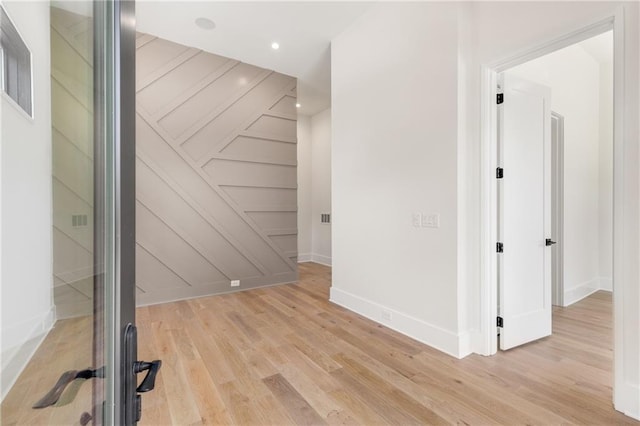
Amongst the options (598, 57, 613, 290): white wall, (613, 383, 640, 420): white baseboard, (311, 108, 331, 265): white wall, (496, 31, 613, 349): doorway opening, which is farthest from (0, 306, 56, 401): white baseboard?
(598, 57, 613, 290): white wall

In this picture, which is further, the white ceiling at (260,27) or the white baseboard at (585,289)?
the white baseboard at (585,289)

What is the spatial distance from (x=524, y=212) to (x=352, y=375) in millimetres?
2022

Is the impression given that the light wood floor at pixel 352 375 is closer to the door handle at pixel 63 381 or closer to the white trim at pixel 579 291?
the white trim at pixel 579 291

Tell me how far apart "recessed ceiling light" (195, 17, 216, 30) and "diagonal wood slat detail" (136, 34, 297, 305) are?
553mm

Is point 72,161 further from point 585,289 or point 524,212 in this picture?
point 585,289

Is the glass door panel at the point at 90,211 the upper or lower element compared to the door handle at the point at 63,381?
upper

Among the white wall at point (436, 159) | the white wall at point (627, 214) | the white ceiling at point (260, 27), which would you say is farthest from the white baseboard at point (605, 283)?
the white ceiling at point (260, 27)

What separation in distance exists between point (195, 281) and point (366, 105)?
306cm

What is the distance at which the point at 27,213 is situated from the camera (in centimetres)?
44

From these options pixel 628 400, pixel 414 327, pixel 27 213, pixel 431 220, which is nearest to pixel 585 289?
pixel 628 400

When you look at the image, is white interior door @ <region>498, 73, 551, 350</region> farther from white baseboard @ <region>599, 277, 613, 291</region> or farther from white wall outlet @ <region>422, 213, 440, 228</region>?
white baseboard @ <region>599, 277, 613, 291</region>

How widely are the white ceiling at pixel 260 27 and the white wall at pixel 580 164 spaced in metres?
2.63

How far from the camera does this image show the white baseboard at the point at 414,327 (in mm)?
2260

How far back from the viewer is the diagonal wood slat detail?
349 cm
